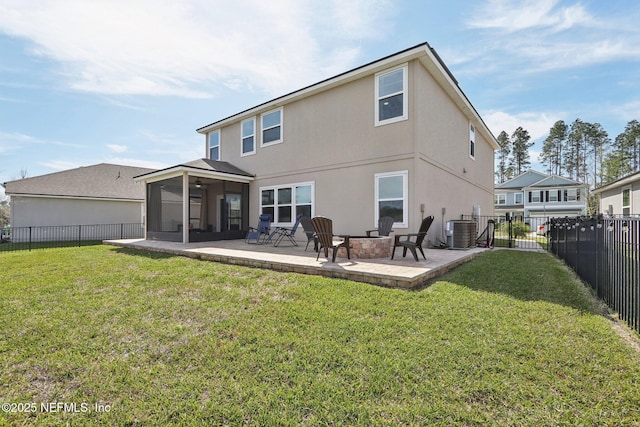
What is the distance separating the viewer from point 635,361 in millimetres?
2514

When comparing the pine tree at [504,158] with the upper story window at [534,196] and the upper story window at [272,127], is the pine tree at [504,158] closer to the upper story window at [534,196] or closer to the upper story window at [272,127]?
the upper story window at [534,196]

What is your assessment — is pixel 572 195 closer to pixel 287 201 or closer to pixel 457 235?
pixel 457 235

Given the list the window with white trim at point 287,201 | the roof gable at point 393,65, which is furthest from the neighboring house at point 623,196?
the window with white trim at point 287,201

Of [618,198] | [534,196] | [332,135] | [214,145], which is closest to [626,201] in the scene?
[618,198]

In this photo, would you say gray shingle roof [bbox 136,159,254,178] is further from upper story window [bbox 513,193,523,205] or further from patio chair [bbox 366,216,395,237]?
upper story window [bbox 513,193,523,205]

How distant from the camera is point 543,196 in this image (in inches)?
1210

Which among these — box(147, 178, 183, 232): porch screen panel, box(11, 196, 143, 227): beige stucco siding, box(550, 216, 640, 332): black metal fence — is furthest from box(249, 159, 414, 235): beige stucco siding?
box(11, 196, 143, 227): beige stucco siding

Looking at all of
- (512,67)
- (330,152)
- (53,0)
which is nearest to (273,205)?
(330,152)

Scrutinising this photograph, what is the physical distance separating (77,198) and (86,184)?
155 cm

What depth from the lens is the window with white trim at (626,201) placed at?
704 inches

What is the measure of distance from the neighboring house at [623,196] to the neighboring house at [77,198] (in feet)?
98.1

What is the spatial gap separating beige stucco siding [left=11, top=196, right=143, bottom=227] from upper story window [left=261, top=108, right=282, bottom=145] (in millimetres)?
12296

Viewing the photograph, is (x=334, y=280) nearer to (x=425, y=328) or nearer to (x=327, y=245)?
(x=327, y=245)

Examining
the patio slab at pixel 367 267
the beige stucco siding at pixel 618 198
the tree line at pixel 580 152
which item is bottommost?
the patio slab at pixel 367 267
